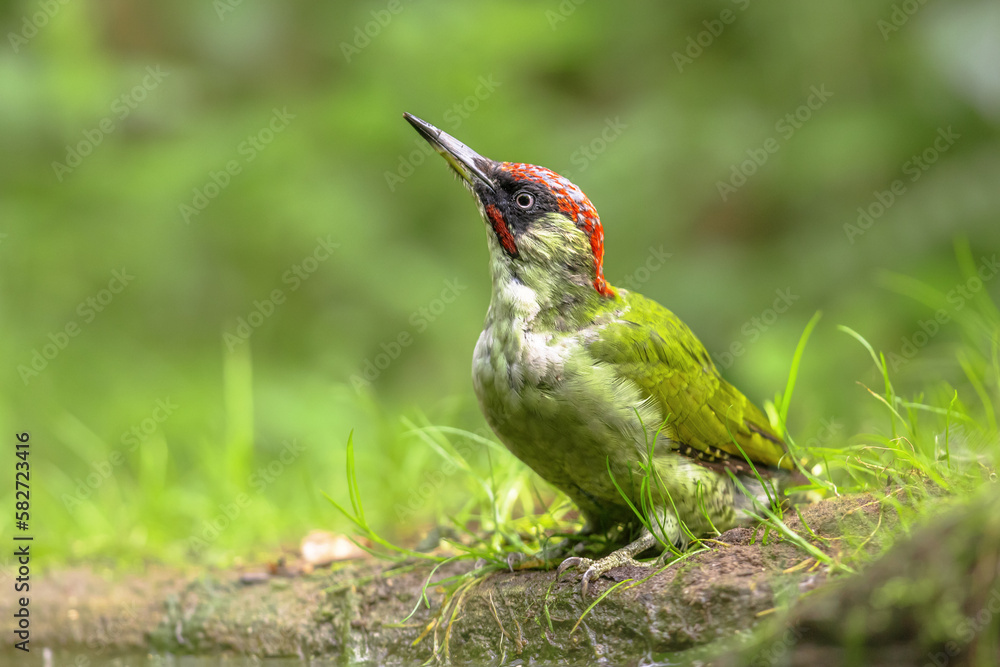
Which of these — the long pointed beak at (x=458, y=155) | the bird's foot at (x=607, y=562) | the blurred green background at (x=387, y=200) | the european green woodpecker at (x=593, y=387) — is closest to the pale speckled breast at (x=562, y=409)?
the european green woodpecker at (x=593, y=387)

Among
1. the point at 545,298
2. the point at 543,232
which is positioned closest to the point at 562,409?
the point at 545,298

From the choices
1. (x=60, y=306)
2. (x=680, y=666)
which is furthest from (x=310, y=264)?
(x=680, y=666)

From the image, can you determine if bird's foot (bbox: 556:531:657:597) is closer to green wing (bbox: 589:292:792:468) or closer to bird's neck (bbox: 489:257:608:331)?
green wing (bbox: 589:292:792:468)

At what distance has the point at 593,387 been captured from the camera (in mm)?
2773

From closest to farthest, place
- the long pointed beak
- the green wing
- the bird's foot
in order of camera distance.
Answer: the bird's foot, the green wing, the long pointed beak

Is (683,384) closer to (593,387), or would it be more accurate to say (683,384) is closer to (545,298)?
(593,387)

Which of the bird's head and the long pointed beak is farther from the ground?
the long pointed beak

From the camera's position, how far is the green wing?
9.56 feet

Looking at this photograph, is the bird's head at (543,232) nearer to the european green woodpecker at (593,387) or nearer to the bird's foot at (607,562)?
the european green woodpecker at (593,387)

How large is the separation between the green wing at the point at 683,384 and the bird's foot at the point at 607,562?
34 centimetres

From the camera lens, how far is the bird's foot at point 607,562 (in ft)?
8.80

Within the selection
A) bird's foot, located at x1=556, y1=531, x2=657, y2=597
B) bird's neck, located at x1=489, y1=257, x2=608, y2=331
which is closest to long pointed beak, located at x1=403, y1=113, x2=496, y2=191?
bird's neck, located at x1=489, y1=257, x2=608, y2=331

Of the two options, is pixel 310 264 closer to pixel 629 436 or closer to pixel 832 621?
pixel 629 436

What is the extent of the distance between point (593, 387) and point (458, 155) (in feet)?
3.28
